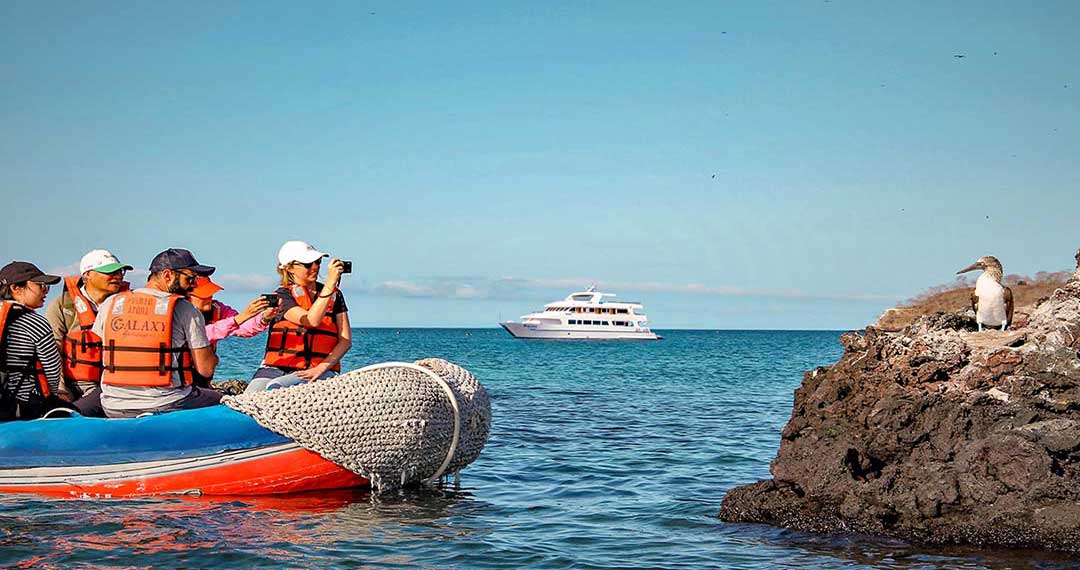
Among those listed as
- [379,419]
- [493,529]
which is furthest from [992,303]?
[379,419]

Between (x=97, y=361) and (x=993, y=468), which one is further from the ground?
(x=97, y=361)

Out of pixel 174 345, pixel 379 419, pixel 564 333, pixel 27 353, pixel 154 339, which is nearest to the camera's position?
pixel 154 339

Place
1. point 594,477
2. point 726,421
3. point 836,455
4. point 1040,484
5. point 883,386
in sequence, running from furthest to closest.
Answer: point 726,421, point 594,477, point 883,386, point 836,455, point 1040,484

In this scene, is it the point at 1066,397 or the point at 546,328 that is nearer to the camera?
the point at 1066,397

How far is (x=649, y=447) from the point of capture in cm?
1380

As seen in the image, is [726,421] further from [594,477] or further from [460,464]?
[460,464]

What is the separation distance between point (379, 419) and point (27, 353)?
9.43 ft

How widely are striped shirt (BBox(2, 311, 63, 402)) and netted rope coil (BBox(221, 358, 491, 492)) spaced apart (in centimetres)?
144

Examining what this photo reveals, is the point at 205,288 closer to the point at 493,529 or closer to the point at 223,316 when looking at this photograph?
the point at 223,316

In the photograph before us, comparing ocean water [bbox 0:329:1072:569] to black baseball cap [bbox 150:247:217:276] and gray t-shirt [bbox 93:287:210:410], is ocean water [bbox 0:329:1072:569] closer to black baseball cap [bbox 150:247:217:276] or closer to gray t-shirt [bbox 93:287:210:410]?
gray t-shirt [bbox 93:287:210:410]

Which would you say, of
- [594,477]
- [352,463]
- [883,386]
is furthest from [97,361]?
[883,386]

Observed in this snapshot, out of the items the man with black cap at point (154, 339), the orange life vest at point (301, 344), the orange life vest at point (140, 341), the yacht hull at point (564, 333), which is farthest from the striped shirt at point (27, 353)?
the yacht hull at point (564, 333)

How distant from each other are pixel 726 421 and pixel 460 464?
355 inches

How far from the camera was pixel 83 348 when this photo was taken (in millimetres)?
8922
